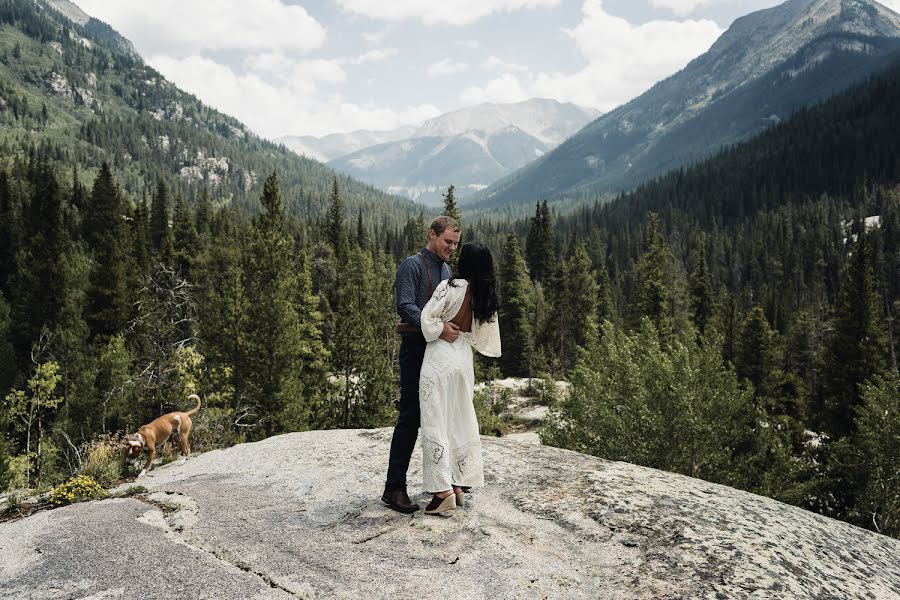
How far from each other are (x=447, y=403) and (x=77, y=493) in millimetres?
5207

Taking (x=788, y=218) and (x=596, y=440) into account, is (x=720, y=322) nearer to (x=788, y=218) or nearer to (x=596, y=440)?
(x=596, y=440)

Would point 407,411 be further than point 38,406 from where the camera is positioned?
No

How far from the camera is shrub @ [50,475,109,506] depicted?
6.85 metres

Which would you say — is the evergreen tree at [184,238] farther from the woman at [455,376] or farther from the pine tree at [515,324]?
the woman at [455,376]

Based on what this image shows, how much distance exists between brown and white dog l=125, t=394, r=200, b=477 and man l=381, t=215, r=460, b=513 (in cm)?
545

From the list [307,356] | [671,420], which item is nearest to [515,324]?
[307,356]

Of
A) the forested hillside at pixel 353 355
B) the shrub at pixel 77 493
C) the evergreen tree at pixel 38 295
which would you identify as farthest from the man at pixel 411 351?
the evergreen tree at pixel 38 295

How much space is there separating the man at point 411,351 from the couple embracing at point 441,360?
1 centimetres

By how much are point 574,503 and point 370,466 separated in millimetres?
3006

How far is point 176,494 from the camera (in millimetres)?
6746

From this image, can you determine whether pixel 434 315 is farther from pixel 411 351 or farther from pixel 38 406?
pixel 38 406

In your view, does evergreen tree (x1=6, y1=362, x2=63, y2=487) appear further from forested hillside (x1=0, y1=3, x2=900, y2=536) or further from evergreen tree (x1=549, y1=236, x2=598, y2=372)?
evergreen tree (x1=549, y1=236, x2=598, y2=372)

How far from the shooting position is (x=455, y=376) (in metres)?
5.78

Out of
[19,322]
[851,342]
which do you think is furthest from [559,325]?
[19,322]
